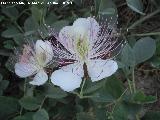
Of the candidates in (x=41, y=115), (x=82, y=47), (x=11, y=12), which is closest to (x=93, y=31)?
(x=82, y=47)

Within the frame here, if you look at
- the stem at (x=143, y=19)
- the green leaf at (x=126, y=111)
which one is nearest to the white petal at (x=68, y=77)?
the green leaf at (x=126, y=111)

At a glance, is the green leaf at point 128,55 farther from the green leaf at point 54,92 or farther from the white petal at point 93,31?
the green leaf at point 54,92

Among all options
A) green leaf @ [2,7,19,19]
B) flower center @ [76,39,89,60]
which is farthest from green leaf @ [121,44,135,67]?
green leaf @ [2,7,19,19]

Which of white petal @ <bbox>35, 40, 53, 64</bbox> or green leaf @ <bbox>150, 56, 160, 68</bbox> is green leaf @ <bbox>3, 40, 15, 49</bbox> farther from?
green leaf @ <bbox>150, 56, 160, 68</bbox>

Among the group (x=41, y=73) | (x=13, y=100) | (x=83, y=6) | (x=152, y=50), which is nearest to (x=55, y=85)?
(x=41, y=73)

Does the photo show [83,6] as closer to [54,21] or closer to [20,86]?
[54,21]

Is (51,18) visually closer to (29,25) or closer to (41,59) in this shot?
(29,25)
